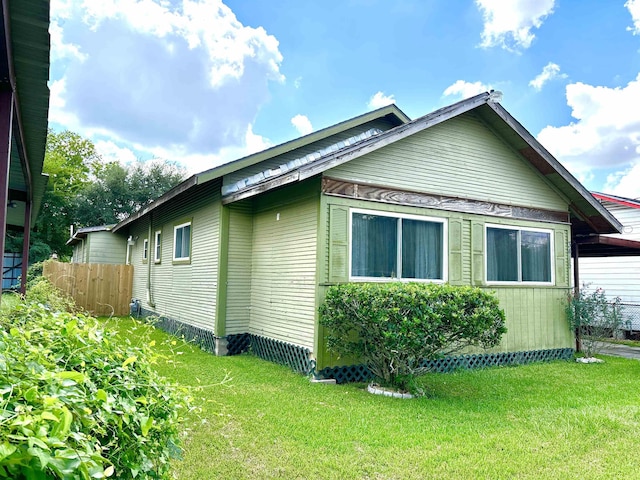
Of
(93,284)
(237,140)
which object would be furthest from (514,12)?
(237,140)

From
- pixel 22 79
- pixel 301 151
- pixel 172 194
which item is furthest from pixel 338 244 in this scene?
pixel 172 194

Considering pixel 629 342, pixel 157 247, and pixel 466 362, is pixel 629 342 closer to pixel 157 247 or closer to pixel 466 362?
pixel 466 362

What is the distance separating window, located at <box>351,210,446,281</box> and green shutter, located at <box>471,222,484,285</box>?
67cm

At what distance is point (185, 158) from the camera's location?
120 ft

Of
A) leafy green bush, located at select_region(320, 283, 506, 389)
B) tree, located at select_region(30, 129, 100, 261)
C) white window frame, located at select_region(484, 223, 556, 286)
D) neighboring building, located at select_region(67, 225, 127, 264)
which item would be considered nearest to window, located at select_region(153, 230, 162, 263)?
neighboring building, located at select_region(67, 225, 127, 264)

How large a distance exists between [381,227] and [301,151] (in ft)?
11.3

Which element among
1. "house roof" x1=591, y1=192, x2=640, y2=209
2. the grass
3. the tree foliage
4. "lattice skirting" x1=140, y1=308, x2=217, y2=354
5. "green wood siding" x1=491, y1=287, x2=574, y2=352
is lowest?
the grass

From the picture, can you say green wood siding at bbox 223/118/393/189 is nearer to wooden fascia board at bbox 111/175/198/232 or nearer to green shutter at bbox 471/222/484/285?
wooden fascia board at bbox 111/175/198/232

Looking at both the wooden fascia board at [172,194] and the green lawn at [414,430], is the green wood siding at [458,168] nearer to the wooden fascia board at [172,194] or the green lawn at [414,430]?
the wooden fascia board at [172,194]

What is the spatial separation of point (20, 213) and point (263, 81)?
39.2ft

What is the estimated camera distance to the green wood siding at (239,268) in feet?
27.5

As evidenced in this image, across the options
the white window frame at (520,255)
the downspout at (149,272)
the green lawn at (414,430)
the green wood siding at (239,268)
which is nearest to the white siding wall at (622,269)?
the white window frame at (520,255)

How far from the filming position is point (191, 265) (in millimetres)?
9859

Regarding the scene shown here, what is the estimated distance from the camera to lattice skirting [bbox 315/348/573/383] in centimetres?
653
